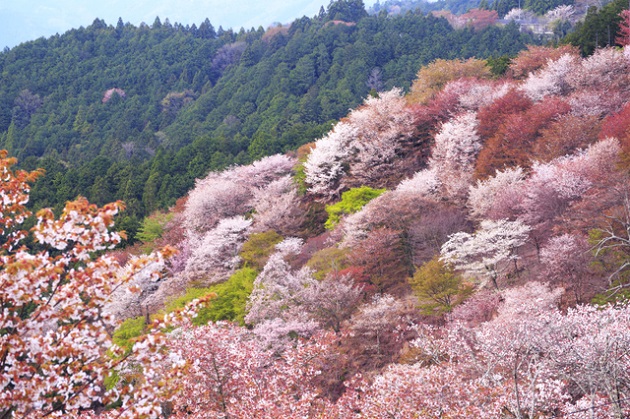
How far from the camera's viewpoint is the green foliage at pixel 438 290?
770 inches

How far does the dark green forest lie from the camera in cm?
5659

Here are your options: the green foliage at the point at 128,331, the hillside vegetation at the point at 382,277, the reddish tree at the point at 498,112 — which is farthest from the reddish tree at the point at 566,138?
the green foliage at the point at 128,331

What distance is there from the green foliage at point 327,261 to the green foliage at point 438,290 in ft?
14.0

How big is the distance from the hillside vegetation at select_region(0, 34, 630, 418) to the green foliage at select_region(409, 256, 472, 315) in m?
0.07

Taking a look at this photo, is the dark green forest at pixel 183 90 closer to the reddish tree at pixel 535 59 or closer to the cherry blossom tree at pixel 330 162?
the cherry blossom tree at pixel 330 162

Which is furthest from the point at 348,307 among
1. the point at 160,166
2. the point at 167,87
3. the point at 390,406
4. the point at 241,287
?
the point at 167,87

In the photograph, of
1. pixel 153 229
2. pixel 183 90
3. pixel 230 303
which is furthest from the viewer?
pixel 183 90

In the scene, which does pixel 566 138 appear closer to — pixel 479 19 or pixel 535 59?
pixel 535 59

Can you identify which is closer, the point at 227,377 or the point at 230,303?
the point at 227,377

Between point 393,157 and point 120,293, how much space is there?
57.5 feet

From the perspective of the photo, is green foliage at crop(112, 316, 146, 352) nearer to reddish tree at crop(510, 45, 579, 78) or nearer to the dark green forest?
the dark green forest

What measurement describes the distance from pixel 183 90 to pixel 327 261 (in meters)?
71.5

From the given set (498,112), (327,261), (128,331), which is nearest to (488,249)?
(327,261)

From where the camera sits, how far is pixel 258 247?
1136 inches
